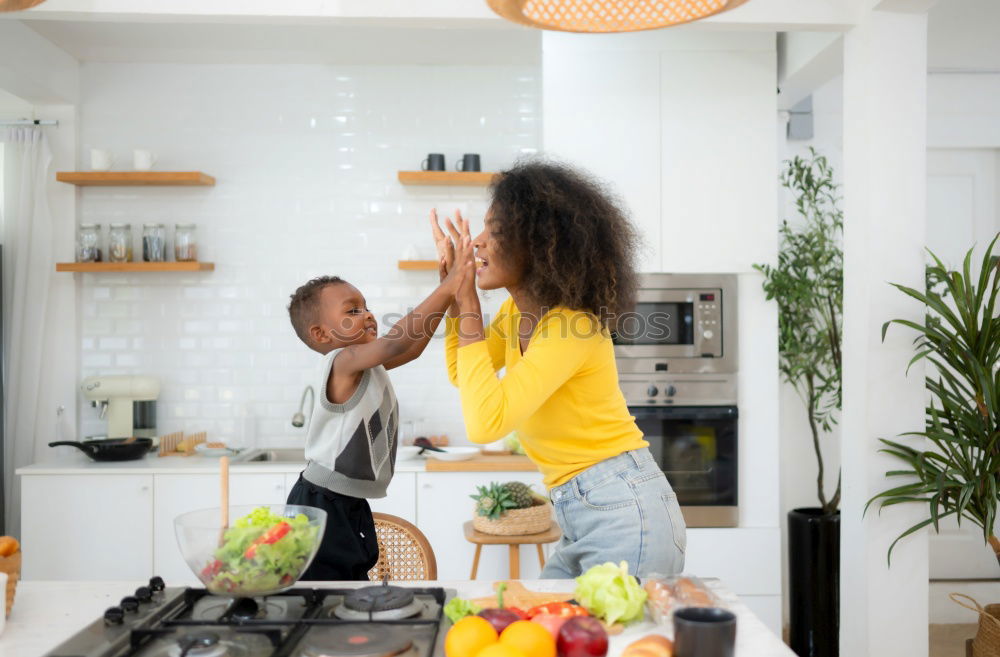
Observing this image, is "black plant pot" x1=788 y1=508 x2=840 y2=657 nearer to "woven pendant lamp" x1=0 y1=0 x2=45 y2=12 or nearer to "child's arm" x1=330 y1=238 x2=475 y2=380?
"child's arm" x1=330 y1=238 x2=475 y2=380

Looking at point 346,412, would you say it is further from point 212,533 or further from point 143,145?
point 143,145

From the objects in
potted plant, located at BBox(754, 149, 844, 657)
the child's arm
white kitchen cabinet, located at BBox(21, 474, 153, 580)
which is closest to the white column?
potted plant, located at BBox(754, 149, 844, 657)

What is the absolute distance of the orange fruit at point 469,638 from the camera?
1276 mm

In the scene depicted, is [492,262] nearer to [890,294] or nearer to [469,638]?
[469,638]

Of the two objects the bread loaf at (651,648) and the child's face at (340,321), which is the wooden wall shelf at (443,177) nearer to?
the child's face at (340,321)

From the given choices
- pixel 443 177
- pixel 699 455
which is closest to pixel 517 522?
pixel 699 455

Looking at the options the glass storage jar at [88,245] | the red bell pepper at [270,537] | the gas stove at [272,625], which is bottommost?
the gas stove at [272,625]

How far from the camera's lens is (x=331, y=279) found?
238cm

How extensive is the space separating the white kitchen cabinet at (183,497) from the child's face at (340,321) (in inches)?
68.7

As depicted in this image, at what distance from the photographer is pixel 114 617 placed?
4.92 ft

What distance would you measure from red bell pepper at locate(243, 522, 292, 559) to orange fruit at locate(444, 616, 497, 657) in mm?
375

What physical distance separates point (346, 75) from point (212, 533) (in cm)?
345

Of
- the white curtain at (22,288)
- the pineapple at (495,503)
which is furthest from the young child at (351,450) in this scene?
the white curtain at (22,288)

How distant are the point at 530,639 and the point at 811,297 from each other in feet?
9.47
